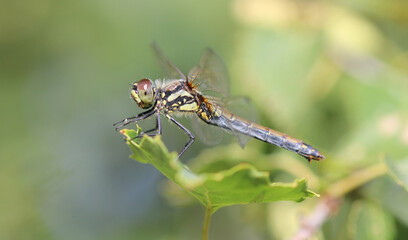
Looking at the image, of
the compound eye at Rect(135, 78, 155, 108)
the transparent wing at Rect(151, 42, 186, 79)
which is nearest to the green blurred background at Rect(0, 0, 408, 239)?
the compound eye at Rect(135, 78, 155, 108)

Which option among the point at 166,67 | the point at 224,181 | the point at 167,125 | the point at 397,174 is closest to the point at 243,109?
the point at 166,67

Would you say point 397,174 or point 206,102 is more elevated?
point 206,102

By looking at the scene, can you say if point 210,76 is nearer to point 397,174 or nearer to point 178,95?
point 178,95

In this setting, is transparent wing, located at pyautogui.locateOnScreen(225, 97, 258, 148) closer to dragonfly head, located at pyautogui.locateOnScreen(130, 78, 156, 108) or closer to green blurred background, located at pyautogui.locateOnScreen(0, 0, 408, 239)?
green blurred background, located at pyautogui.locateOnScreen(0, 0, 408, 239)

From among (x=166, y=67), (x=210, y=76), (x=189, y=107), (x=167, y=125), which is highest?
(x=167, y=125)

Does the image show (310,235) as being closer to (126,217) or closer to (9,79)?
(126,217)

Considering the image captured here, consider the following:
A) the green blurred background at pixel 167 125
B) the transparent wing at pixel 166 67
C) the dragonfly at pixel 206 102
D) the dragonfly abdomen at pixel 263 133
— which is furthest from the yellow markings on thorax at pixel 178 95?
the green blurred background at pixel 167 125
